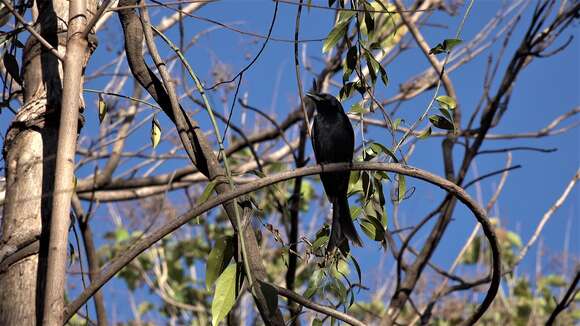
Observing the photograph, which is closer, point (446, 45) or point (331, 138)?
point (446, 45)

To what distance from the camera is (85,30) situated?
199 cm

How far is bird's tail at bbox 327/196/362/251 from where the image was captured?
279 cm

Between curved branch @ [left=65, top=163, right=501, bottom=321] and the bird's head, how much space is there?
1904mm

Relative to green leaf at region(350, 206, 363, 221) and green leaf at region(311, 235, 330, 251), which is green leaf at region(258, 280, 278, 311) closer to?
green leaf at region(311, 235, 330, 251)

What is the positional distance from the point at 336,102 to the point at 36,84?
2297 mm

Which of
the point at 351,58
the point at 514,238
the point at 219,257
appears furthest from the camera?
the point at 514,238

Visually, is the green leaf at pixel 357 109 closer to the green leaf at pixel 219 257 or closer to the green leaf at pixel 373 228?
the green leaf at pixel 373 228

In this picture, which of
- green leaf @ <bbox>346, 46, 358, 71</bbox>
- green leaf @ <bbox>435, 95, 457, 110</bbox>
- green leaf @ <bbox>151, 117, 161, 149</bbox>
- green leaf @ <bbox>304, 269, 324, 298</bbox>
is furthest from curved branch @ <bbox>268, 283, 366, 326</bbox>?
green leaf @ <bbox>346, 46, 358, 71</bbox>

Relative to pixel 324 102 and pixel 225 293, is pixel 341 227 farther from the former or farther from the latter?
pixel 324 102

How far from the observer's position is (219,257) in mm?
2250

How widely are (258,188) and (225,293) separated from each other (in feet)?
0.98

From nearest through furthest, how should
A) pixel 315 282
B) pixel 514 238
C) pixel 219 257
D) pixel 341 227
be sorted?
pixel 219 257 < pixel 315 282 < pixel 341 227 < pixel 514 238

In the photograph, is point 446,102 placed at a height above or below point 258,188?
above

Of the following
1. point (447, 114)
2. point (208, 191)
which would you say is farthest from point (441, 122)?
point (208, 191)
